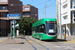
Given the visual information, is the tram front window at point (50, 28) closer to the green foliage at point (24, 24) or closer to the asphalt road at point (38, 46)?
the asphalt road at point (38, 46)

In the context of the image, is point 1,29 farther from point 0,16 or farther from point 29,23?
point 29,23

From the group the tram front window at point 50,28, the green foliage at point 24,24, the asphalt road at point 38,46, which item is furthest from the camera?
the green foliage at point 24,24

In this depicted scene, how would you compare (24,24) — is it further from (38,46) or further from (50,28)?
(38,46)

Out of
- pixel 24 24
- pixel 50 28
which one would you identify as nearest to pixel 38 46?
pixel 50 28

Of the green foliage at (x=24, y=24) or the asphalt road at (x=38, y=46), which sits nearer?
the asphalt road at (x=38, y=46)

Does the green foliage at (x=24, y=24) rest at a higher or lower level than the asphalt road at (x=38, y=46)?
higher

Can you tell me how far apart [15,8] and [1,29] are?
10512mm

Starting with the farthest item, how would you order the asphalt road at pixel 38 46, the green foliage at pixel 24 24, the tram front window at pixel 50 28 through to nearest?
1. the green foliage at pixel 24 24
2. the tram front window at pixel 50 28
3. the asphalt road at pixel 38 46

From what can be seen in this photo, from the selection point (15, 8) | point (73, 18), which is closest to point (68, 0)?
point (73, 18)

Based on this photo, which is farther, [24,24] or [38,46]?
[24,24]

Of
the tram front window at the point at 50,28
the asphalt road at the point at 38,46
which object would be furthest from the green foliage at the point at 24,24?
the asphalt road at the point at 38,46

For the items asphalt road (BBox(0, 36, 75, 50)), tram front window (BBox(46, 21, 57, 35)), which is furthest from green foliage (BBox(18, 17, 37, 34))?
asphalt road (BBox(0, 36, 75, 50))

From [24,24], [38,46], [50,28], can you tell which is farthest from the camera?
[24,24]

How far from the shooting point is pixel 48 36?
20625 millimetres
